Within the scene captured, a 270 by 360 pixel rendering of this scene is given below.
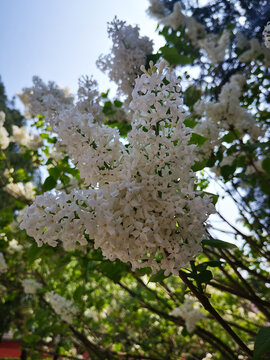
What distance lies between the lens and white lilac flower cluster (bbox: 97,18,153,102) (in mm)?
2371

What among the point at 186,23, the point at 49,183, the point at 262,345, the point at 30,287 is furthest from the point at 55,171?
the point at 30,287

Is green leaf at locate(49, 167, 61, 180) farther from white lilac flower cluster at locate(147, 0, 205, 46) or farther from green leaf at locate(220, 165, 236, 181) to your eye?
white lilac flower cluster at locate(147, 0, 205, 46)

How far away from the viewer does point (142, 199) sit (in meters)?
1.09

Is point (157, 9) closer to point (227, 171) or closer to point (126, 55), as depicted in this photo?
point (126, 55)

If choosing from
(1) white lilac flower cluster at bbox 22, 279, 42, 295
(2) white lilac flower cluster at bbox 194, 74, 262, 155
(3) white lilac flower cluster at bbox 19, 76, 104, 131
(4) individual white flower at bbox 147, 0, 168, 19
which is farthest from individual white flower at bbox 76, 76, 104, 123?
(1) white lilac flower cluster at bbox 22, 279, 42, 295

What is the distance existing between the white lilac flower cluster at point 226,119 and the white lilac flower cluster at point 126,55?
815mm

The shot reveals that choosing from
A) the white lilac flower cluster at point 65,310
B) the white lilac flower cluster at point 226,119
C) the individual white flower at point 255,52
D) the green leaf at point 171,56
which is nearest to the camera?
the green leaf at point 171,56

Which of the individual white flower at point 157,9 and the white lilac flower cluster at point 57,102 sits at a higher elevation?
the individual white flower at point 157,9

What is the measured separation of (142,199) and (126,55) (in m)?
1.70

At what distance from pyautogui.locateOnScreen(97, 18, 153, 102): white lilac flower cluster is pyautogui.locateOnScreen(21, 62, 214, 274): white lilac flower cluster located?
1144mm

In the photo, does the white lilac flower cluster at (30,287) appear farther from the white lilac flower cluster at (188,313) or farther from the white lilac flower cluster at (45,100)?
the white lilac flower cluster at (45,100)

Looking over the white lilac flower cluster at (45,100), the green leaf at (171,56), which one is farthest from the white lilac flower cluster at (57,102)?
the green leaf at (171,56)

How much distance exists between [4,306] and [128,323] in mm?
7110

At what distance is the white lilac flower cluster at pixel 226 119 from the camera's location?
2.75 meters
